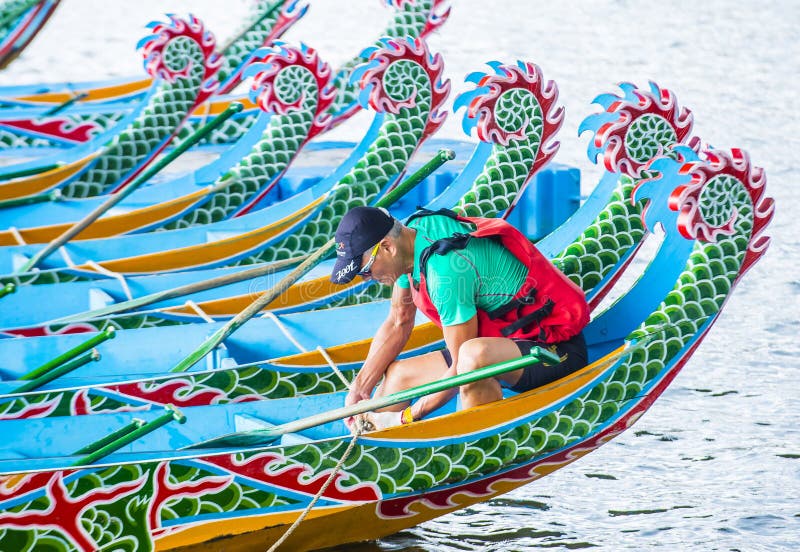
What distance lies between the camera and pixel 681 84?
1161 centimetres

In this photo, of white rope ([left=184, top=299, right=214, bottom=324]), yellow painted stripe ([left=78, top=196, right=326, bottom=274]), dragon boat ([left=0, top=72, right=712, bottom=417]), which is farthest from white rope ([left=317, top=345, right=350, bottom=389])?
yellow painted stripe ([left=78, top=196, right=326, bottom=274])

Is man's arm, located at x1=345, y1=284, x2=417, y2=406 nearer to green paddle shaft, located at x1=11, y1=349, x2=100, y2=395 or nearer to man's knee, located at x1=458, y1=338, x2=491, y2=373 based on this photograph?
man's knee, located at x1=458, y1=338, x2=491, y2=373

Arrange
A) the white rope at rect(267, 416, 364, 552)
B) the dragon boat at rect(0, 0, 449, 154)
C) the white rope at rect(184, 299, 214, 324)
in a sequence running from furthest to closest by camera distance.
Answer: the dragon boat at rect(0, 0, 449, 154)
the white rope at rect(184, 299, 214, 324)
the white rope at rect(267, 416, 364, 552)

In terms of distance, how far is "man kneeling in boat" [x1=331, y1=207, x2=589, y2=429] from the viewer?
12.6 ft

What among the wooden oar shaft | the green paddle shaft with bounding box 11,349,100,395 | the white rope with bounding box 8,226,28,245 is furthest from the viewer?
the white rope with bounding box 8,226,28,245

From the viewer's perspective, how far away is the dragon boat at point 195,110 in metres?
8.26

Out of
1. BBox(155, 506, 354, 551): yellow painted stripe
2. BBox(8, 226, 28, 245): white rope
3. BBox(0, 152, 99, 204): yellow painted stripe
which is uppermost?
BBox(0, 152, 99, 204): yellow painted stripe

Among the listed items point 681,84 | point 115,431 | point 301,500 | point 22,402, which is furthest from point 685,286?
point 681,84

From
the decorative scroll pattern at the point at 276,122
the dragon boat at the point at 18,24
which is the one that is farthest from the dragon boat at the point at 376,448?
the dragon boat at the point at 18,24

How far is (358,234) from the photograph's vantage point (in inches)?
150

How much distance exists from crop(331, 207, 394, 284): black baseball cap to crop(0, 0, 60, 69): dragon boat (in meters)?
6.51

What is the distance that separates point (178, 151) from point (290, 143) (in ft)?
2.18

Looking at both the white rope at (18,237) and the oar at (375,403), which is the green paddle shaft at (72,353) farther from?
the white rope at (18,237)

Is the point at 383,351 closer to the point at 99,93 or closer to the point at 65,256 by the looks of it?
the point at 65,256
